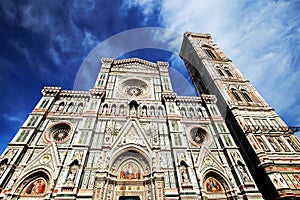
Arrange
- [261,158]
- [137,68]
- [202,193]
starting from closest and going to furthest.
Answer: [202,193]
[261,158]
[137,68]

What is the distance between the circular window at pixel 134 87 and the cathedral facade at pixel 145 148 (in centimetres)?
14

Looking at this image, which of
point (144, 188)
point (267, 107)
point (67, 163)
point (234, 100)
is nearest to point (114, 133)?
point (67, 163)

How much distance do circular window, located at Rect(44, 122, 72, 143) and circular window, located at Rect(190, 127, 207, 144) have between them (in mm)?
11418

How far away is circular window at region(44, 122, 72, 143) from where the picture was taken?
13.0 meters

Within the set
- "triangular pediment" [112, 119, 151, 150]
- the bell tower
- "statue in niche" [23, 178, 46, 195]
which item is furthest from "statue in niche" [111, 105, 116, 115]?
the bell tower

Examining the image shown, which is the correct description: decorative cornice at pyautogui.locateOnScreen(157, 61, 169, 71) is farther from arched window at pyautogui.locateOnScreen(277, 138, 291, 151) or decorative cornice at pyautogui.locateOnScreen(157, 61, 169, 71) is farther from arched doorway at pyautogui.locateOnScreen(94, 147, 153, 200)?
arched window at pyautogui.locateOnScreen(277, 138, 291, 151)

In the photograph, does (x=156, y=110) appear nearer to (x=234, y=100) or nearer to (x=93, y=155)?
(x=93, y=155)

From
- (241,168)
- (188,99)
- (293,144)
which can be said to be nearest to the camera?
(241,168)

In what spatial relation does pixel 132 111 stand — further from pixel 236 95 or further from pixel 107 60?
pixel 236 95

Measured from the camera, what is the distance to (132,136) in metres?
13.6

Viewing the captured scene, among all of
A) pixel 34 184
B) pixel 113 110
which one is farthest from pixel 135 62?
pixel 34 184

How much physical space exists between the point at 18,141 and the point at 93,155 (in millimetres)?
5915

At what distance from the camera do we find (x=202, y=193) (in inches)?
420

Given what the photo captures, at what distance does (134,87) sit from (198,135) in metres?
9.64
